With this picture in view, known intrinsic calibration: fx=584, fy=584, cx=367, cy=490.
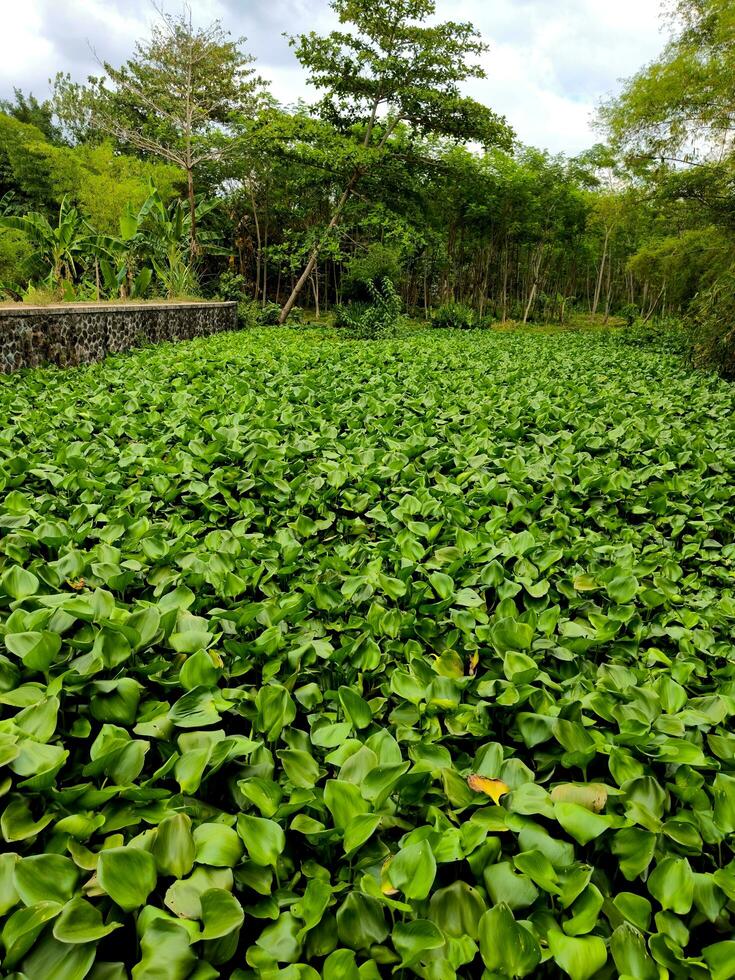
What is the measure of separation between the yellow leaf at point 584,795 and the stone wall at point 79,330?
6570 mm

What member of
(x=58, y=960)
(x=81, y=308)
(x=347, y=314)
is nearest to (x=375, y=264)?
(x=347, y=314)

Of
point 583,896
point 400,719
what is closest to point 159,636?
point 400,719

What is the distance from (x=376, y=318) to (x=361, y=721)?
15.4m

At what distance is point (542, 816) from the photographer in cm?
114

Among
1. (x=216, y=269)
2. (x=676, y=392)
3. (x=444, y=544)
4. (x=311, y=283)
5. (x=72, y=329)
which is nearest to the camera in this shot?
(x=444, y=544)

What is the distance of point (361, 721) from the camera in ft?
4.45

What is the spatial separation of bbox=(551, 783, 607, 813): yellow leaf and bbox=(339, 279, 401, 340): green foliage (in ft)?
45.1

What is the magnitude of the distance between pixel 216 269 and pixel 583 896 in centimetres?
2464

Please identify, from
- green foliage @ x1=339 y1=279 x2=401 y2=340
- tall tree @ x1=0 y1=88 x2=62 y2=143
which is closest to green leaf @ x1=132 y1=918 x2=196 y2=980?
green foliage @ x1=339 y1=279 x2=401 y2=340

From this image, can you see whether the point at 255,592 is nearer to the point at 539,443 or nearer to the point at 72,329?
the point at 539,443

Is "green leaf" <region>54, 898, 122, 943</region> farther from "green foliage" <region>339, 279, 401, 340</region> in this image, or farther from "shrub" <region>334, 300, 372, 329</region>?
"shrub" <region>334, 300, 372, 329</region>

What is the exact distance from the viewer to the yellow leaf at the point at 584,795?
3.77ft

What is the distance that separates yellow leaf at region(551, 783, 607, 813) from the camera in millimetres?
1150

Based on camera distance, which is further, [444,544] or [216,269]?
[216,269]
